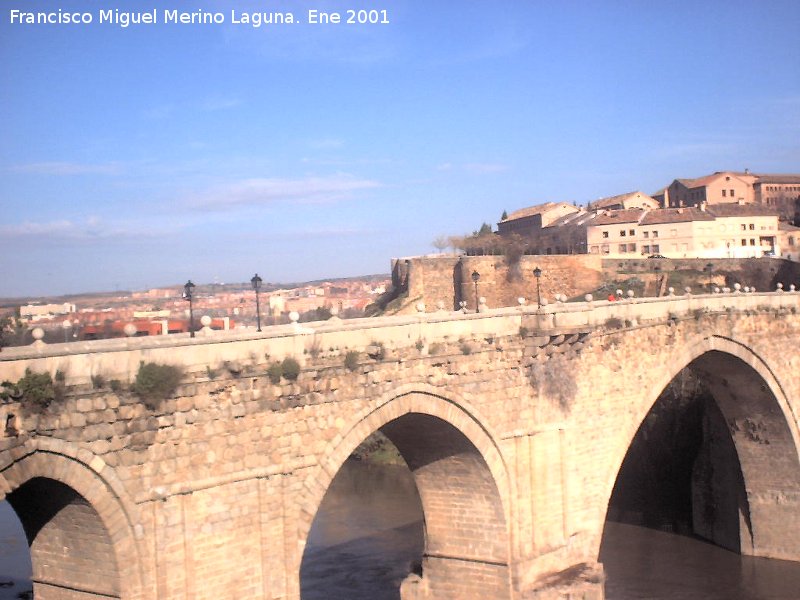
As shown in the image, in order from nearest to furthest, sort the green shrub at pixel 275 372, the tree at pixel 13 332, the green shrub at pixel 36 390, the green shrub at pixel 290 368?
the green shrub at pixel 36 390
the green shrub at pixel 275 372
the green shrub at pixel 290 368
the tree at pixel 13 332

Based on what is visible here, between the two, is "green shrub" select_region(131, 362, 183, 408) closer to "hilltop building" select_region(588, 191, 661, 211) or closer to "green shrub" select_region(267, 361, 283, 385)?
"green shrub" select_region(267, 361, 283, 385)

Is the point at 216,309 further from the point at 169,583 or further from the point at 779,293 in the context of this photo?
the point at 779,293

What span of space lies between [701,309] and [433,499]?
7079 millimetres

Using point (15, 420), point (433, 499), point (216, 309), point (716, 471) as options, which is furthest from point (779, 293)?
point (15, 420)

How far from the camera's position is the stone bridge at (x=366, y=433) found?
29.2 ft

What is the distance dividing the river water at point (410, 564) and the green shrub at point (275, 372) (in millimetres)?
8663

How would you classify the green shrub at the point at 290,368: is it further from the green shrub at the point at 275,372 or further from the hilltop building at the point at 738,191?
the hilltop building at the point at 738,191

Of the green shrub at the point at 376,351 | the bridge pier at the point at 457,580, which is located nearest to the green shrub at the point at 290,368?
the green shrub at the point at 376,351

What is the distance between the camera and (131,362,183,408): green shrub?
9.10 m

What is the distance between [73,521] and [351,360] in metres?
3.72

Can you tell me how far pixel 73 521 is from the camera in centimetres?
908

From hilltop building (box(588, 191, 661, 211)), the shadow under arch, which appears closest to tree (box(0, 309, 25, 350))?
the shadow under arch

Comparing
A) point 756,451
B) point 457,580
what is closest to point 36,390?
point 457,580

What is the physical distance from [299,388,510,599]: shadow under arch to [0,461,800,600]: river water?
12.1 feet
